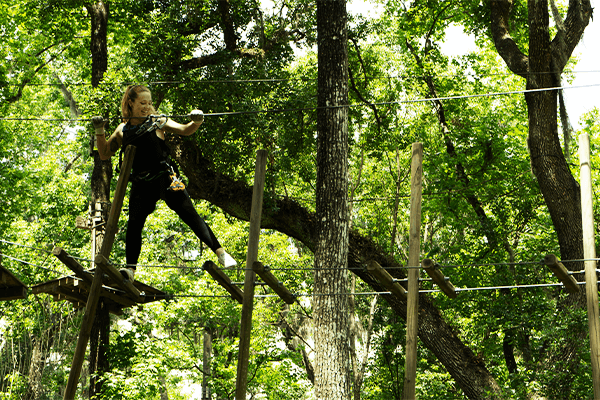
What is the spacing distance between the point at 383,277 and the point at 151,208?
204cm

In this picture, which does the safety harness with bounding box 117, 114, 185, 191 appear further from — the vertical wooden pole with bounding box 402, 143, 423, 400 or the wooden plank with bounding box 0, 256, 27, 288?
the wooden plank with bounding box 0, 256, 27, 288

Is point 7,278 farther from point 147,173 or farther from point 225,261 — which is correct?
point 225,261

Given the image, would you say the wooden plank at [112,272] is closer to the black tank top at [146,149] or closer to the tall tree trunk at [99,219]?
the black tank top at [146,149]

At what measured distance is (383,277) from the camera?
5.22 meters

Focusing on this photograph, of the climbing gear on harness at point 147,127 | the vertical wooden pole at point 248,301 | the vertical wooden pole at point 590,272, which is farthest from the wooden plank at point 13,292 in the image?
the vertical wooden pole at point 590,272

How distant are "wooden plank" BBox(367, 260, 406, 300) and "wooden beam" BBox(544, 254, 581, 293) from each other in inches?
50.8

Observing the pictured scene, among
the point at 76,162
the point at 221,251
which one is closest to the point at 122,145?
the point at 221,251

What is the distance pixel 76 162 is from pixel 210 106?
11088 millimetres

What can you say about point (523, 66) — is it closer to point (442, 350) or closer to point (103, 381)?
point (442, 350)

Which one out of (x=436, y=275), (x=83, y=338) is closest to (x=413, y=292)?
(x=436, y=275)

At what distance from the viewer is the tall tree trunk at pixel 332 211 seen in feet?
23.8

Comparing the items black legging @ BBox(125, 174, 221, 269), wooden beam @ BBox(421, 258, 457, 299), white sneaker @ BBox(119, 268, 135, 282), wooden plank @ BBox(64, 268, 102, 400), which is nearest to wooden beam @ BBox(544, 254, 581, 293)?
wooden beam @ BBox(421, 258, 457, 299)

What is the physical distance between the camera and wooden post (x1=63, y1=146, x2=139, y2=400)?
4785mm

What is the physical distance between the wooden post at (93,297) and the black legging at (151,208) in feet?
0.40
